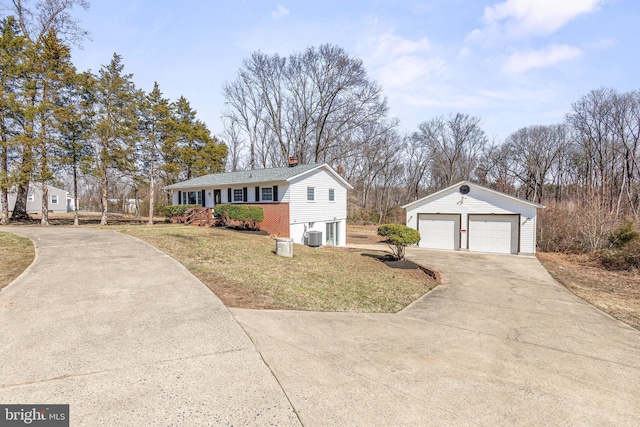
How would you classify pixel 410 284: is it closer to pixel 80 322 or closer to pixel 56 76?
pixel 80 322

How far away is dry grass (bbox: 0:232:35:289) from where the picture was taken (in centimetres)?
655

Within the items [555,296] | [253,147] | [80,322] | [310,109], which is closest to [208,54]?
[80,322]

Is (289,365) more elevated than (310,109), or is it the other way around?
(310,109)

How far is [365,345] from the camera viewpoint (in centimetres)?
446

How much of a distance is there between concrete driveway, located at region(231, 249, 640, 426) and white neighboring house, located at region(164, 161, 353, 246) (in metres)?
12.0

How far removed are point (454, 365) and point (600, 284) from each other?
413 inches

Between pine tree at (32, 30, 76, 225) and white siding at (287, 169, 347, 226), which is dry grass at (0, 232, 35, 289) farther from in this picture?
pine tree at (32, 30, 76, 225)

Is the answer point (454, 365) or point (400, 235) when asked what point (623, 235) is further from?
point (454, 365)

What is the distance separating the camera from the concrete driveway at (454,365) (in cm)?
296

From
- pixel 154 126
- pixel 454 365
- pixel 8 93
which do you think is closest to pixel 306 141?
pixel 154 126

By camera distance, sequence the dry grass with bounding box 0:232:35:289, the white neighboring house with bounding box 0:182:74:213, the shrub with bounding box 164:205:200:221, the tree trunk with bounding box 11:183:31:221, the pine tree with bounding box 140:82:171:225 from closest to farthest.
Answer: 1. the dry grass with bounding box 0:232:35:289
2. the tree trunk with bounding box 11:183:31:221
3. the shrub with bounding box 164:205:200:221
4. the pine tree with bounding box 140:82:171:225
5. the white neighboring house with bounding box 0:182:74:213

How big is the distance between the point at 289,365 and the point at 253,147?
36009 millimetres

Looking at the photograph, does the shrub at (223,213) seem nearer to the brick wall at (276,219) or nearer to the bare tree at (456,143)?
the brick wall at (276,219)

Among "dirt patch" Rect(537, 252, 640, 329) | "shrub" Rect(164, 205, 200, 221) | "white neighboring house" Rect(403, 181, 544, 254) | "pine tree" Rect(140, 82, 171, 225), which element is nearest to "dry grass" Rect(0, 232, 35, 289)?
"shrub" Rect(164, 205, 200, 221)
